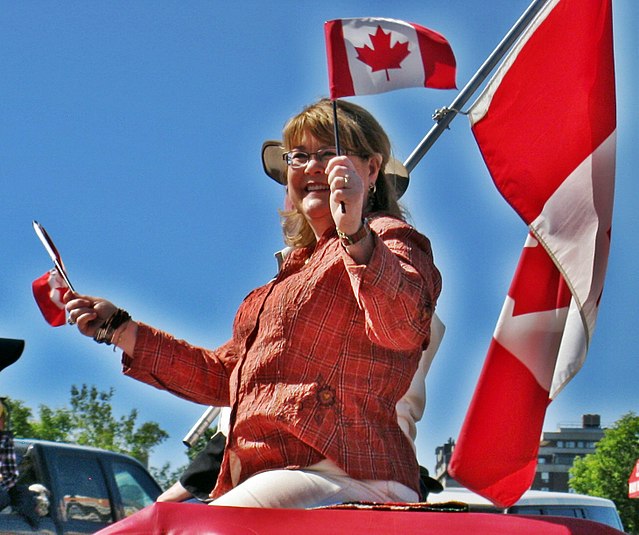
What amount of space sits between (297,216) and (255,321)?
18.0 inches

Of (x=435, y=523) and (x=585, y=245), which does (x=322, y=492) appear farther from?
(x=585, y=245)

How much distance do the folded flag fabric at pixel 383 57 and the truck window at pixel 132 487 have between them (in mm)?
8053

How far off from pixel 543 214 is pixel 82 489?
7376 mm

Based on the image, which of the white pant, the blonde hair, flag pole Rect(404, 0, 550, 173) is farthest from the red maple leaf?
flag pole Rect(404, 0, 550, 173)

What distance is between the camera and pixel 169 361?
125 inches

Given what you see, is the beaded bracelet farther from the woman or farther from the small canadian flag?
the woman

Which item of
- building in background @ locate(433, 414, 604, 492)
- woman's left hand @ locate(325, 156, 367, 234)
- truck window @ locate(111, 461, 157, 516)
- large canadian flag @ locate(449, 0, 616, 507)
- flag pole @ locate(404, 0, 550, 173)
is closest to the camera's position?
woman's left hand @ locate(325, 156, 367, 234)

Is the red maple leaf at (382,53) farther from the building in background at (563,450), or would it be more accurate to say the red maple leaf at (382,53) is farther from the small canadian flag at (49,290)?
the building in background at (563,450)

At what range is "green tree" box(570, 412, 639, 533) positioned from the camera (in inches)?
2894

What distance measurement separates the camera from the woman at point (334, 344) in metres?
2.54

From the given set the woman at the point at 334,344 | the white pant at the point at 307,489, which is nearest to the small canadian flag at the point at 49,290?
the woman at the point at 334,344

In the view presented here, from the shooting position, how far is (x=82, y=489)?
1023 cm

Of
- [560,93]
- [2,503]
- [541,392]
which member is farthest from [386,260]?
[2,503]

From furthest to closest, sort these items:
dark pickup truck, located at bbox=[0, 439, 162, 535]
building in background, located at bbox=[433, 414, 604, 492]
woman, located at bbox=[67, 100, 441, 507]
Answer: building in background, located at bbox=[433, 414, 604, 492] → dark pickup truck, located at bbox=[0, 439, 162, 535] → woman, located at bbox=[67, 100, 441, 507]
